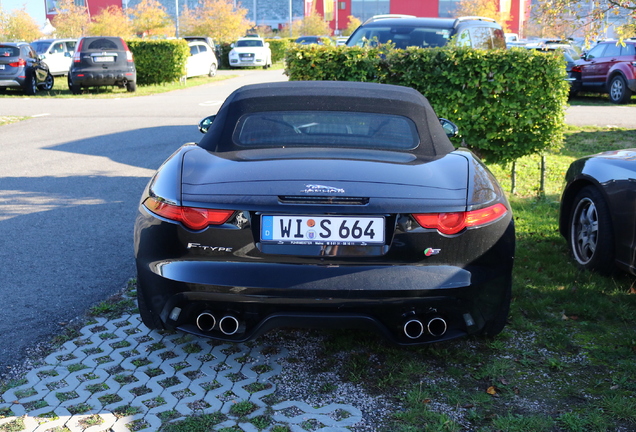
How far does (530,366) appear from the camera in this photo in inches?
147

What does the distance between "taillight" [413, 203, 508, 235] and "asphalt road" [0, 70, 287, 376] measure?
2.26 metres

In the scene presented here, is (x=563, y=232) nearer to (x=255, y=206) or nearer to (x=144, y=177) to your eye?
(x=255, y=206)

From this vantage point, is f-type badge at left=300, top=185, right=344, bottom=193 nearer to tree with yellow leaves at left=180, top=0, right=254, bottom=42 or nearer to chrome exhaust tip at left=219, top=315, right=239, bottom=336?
chrome exhaust tip at left=219, top=315, right=239, bottom=336

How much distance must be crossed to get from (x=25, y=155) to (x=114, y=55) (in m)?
11.8

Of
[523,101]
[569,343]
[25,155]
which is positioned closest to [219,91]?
[25,155]

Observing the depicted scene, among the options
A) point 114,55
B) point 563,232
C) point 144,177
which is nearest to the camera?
point 563,232

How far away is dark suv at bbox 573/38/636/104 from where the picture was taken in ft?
64.5

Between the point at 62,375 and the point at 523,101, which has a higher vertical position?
the point at 523,101

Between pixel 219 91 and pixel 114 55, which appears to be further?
pixel 219 91

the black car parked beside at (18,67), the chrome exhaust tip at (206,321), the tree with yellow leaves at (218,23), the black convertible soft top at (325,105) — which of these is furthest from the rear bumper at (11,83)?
the tree with yellow leaves at (218,23)

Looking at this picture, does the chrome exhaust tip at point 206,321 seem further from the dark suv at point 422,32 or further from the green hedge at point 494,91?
the dark suv at point 422,32

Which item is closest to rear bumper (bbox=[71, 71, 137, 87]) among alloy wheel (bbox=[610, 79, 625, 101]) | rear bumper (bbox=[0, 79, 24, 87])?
rear bumper (bbox=[0, 79, 24, 87])

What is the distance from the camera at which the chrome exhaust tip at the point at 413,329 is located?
3.32 metres

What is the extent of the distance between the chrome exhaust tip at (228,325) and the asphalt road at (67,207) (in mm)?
1205
